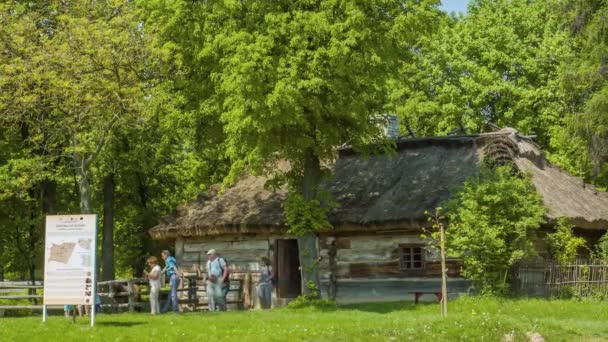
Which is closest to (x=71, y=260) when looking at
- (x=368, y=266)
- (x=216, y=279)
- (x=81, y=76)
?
(x=216, y=279)

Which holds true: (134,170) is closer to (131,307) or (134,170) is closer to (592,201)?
(131,307)

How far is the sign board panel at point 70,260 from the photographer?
20.0 m

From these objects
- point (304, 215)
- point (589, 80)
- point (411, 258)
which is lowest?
point (411, 258)

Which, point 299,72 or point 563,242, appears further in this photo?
point 563,242

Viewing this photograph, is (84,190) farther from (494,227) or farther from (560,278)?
(560,278)

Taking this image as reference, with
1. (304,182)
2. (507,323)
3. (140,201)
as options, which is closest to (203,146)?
(304,182)

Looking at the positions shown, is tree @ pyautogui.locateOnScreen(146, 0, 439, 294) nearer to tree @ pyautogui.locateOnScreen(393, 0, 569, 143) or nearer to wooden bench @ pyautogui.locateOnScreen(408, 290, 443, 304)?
wooden bench @ pyautogui.locateOnScreen(408, 290, 443, 304)

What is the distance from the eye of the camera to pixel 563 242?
94.0 ft

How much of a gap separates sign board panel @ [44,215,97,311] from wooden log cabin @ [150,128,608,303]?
37.3 feet

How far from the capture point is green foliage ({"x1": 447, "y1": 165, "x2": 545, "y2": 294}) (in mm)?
26141

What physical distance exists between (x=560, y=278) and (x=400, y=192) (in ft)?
18.6

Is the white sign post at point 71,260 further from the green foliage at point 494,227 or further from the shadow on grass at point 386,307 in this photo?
the green foliage at point 494,227

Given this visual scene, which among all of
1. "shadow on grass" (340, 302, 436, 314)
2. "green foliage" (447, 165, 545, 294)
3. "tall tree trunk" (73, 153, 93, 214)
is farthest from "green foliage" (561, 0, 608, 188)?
"tall tree trunk" (73, 153, 93, 214)

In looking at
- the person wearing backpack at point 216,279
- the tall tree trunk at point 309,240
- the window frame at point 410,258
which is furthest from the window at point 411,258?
the person wearing backpack at point 216,279
